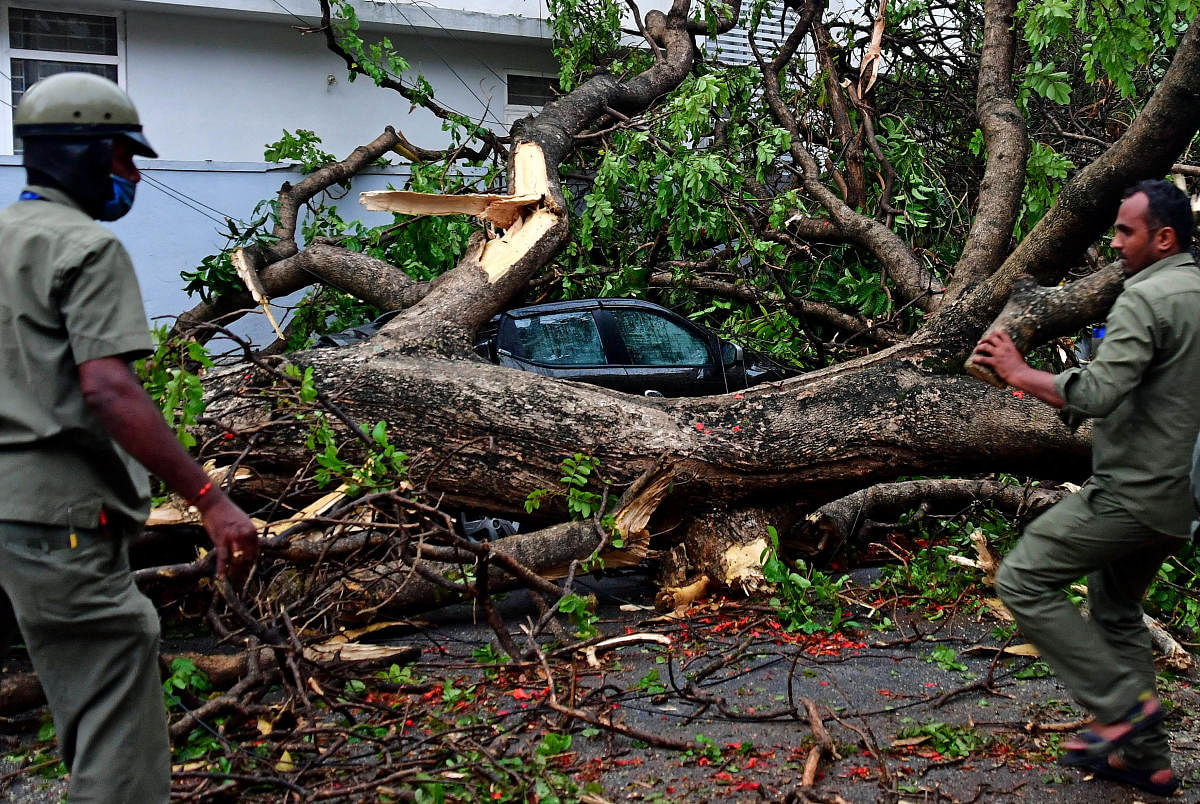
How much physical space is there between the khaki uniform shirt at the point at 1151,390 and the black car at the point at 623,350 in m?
4.81

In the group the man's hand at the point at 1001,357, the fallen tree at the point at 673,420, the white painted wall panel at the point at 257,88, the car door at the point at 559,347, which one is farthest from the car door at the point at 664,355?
the man's hand at the point at 1001,357

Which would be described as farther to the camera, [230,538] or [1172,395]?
[1172,395]

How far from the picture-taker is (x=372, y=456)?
15.0 feet

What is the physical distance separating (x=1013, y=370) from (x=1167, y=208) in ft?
2.25

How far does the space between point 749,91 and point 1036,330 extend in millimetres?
6514

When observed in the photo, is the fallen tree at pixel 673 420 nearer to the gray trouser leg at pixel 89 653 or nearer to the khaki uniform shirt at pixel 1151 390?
the khaki uniform shirt at pixel 1151 390

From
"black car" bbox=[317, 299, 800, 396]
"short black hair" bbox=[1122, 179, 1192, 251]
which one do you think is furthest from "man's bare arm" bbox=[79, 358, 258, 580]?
"black car" bbox=[317, 299, 800, 396]

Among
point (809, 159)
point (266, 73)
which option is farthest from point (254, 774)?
point (266, 73)

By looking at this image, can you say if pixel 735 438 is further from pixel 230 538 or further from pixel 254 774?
→ pixel 230 538

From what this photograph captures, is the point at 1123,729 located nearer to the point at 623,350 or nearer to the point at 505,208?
the point at 505,208

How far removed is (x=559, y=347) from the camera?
7770 mm

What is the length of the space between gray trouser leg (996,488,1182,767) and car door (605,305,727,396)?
4.94 metres

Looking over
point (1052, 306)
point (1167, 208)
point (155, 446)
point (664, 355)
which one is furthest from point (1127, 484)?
point (664, 355)

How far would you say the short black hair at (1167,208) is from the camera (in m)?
3.07
